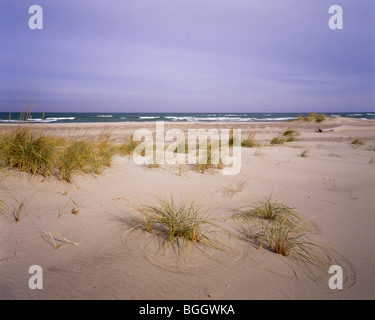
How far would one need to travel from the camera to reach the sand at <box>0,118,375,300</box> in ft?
4.84

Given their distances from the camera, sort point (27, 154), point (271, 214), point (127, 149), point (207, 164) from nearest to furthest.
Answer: point (271, 214) → point (27, 154) → point (207, 164) → point (127, 149)

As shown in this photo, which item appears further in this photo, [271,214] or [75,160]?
[75,160]

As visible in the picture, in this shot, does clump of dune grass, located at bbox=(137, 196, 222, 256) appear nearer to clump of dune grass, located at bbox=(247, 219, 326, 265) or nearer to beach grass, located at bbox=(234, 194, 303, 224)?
clump of dune grass, located at bbox=(247, 219, 326, 265)

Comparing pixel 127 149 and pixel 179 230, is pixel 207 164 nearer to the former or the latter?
pixel 127 149

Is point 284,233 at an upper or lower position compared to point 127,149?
lower

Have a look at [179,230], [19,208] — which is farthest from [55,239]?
[179,230]

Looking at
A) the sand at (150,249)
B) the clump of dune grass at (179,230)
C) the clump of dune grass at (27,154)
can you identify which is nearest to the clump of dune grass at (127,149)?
the sand at (150,249)

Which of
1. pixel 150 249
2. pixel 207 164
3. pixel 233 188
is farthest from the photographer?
pixel 207 164

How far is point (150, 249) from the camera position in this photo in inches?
72.4

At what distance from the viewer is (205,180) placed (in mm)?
3840

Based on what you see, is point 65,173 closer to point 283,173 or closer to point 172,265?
point 172,265
